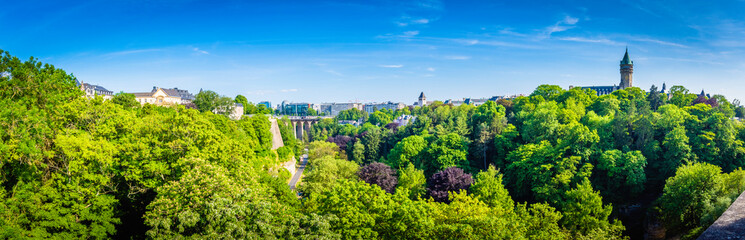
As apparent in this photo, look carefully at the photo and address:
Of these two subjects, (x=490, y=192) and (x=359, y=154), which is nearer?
(x=490, y=192)

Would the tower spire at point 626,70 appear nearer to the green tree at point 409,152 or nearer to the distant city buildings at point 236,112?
the green tree at point 409,152

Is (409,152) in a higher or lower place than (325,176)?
higher

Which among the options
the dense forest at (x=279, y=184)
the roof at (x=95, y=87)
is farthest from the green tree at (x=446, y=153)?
the roof at (x=95, y=87)

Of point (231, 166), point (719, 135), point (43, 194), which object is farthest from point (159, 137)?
point (719, 135)

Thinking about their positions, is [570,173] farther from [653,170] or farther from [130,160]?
[130,160]

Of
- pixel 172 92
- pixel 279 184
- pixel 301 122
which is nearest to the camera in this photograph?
pixel 279 184

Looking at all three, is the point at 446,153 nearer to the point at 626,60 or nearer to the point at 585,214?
the point at 585,214

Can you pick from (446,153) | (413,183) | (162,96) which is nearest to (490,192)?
(413,183)

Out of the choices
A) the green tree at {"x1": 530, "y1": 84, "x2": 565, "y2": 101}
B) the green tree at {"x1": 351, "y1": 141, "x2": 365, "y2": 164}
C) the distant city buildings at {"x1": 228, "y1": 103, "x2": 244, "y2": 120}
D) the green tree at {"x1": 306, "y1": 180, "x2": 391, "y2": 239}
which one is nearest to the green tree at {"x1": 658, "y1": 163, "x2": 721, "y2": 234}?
the green tree at {"x1": 306, "y1": 180, "x2": 391, "y2": 239}
